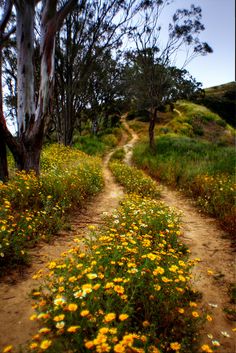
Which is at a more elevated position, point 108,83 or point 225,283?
point 108,83

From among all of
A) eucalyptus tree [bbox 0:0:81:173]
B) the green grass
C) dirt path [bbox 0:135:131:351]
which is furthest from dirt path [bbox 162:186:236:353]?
the green grass

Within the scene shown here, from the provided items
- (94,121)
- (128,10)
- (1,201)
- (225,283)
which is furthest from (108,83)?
(225,283)

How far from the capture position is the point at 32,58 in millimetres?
6770

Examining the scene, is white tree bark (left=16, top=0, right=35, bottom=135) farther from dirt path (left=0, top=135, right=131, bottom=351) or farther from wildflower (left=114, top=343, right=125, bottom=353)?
wildflower (left=114, top=343, right=125, bottom=353)

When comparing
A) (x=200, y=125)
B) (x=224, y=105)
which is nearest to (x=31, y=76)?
(x=200, y=125)

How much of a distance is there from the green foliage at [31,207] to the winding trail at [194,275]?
0.86 ft

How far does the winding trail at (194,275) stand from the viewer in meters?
2.49

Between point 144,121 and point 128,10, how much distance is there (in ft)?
92.3

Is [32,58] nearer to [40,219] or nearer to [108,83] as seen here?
[40,219]

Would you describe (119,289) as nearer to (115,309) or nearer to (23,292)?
(115,309)

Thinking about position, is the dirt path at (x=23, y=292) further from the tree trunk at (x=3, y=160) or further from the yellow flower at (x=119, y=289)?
the tree trunk at (x=3, y=160)

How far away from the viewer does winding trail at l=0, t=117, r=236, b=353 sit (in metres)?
2.49

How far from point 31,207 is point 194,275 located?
134 inches

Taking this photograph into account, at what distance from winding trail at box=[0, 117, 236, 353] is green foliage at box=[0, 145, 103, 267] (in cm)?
26
